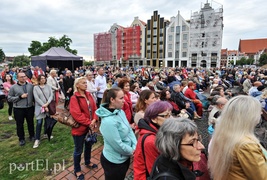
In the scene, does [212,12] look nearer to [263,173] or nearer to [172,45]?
[172,45]

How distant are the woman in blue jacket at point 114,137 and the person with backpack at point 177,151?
2.62 feet

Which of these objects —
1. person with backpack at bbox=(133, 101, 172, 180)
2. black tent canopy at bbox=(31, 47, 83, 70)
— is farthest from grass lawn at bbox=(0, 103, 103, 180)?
black tent canopy at bbox=(31, 47, 83, 70)

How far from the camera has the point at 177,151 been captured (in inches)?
46.5

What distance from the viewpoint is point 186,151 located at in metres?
1.20

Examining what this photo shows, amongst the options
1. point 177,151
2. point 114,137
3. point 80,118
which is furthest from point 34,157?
point 177,151

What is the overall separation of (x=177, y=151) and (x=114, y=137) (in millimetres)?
934

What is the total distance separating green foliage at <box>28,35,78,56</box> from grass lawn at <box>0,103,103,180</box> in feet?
160

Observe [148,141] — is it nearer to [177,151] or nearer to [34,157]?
[177,151]

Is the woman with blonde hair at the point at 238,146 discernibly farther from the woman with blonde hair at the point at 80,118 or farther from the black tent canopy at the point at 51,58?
the black tent canopy at the point at 51,58

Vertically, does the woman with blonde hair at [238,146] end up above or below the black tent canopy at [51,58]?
below

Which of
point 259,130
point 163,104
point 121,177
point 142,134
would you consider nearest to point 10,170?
point 121,177

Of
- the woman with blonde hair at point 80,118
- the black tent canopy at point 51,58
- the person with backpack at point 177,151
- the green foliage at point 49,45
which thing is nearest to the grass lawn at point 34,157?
the woman with blonde hair at point 80,118

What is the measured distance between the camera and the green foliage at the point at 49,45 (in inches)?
1848

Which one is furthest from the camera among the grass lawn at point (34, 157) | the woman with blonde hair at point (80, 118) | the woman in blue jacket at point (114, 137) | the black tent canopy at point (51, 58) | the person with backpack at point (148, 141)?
the black tent canopy at point (51, 58)
